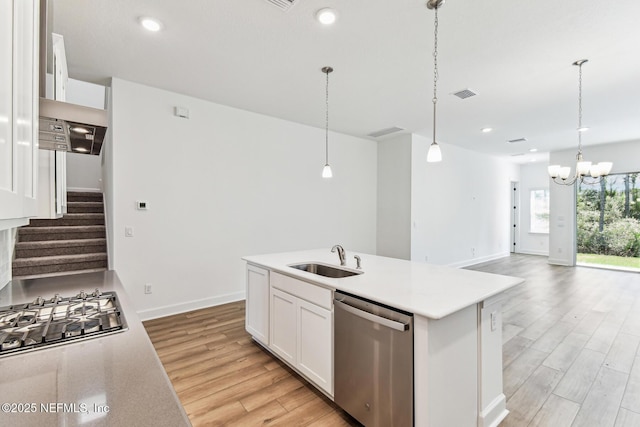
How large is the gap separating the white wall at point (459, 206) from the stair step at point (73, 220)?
5602 mm

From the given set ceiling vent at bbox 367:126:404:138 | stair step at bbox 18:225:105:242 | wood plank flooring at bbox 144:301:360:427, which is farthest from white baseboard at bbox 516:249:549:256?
stair step at bbox 18:225:105:242

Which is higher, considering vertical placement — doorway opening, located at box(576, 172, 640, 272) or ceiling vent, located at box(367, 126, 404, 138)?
ceiling vent, located at box(367, 126, 404, 138)

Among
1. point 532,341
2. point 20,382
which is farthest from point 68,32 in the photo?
point 532,341

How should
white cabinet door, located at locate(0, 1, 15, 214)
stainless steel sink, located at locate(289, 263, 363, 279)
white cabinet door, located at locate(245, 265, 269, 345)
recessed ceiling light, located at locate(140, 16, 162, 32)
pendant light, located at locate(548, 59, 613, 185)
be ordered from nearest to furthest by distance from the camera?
white cabinet door, located at locate(0, 1, 15, 214) → recessed ceiling light, located at locate(140, 16, 162, 32) → stainless steel sink, located at locate(289, 263, 363, 279) → white cabinet door, located at locate(245, 265, 269, 345) → pendant light, located at locate(548, 59, 613, 185)

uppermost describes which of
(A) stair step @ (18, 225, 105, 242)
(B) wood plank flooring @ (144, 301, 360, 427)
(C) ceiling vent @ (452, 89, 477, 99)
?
(C) ceiling vent @ (452, 89, 477, 99)

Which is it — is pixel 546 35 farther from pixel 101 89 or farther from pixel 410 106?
pixel 101 89

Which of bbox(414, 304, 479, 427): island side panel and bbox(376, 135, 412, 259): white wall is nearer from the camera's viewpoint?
→ bbox(414, 304, 479, 427): island side panel

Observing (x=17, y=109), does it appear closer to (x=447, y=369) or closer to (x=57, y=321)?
(x=57, y=321)

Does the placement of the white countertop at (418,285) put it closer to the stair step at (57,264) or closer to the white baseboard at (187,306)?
the white baseboard at (187,306)

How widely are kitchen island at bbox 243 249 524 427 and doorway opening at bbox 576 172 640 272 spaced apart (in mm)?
7275

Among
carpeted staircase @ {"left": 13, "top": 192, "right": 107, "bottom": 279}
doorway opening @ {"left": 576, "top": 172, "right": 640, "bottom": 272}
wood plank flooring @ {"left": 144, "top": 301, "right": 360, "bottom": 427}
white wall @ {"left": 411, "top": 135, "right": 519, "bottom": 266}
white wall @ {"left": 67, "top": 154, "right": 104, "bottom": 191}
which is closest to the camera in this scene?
wood plank flooring @ {"left": 144, "top": 301, "right": 360, "bottom": 427}

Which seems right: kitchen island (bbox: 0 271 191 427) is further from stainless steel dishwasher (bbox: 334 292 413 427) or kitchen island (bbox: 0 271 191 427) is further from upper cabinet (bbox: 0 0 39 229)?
stainless steel dishwasher (bbox: 334 292 413 427)

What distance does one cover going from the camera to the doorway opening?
656 cm

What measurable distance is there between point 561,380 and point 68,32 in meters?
5.20
